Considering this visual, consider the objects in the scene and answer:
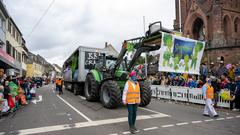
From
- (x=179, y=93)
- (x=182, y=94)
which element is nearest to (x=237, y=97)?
(x=182, y=94)

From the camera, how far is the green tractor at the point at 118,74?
9835 mm

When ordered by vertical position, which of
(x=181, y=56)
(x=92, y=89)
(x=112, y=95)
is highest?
(x=181, y=56)

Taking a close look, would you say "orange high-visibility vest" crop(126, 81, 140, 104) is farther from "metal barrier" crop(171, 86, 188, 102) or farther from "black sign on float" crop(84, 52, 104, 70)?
"black sign on float" crop(84, 52, 104, 70)

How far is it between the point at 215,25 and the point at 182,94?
20672mm

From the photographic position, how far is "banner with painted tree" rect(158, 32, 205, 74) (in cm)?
1220

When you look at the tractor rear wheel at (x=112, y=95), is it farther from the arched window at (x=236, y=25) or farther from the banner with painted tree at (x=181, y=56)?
the arched window at (x=236, y=25)

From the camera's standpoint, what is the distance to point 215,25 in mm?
32094

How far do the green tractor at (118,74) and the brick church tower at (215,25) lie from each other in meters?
18.9

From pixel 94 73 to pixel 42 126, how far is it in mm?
5551

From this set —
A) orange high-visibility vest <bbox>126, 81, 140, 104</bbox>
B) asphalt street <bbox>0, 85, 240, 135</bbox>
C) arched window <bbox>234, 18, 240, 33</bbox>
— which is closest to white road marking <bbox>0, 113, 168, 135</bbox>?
asphalt street <bbox>0, 85, 240, 135</bbox>

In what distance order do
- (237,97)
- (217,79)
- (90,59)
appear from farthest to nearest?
1. (90,59)
2. (217,79)
3. (237,97)

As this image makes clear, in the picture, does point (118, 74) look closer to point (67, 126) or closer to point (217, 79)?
point (67, 126)

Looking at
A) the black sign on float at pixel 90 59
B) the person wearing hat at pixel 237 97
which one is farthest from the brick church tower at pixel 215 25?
the person wearing hat at pixel 237 97

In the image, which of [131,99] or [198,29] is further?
[198,29]
